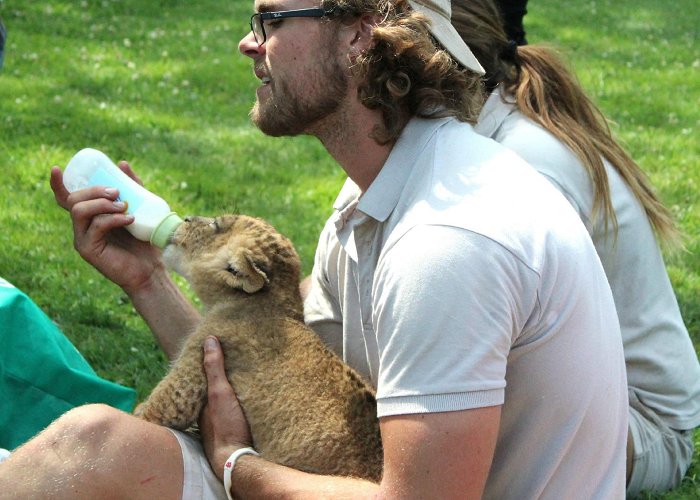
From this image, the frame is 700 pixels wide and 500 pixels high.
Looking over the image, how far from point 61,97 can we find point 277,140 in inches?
74.4

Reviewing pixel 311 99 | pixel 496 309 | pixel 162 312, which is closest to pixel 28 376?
pixel 162 312

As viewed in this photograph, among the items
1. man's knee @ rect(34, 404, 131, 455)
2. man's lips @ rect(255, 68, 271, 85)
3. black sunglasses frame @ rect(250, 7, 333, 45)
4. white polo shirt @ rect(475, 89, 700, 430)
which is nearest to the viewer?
man's knee @ rect(34, 404, 131, 455)

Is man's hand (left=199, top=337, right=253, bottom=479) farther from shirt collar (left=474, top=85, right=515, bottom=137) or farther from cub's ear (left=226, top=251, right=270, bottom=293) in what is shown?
shirt collar (left=474, top=85, right=515, bottom=137)

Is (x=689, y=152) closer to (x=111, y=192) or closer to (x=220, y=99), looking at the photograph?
(x=220, y=99)

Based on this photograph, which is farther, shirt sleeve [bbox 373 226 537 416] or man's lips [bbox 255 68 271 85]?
man's lips [bbox 255 68 271 85]

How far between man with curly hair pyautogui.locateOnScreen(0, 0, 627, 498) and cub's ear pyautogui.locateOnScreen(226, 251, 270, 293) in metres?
0.24

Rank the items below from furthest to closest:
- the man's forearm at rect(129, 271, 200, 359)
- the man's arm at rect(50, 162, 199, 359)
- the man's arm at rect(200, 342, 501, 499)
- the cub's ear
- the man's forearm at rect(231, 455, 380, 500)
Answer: the man's forearm at rect(129, 271, 200, 359)
the man's arm at rect(50, 162, 199, 359)
the cub's ear
the man's forearm at rect(231, 455, 380, 500)
the man's arm at rect(200, 342, 501, 499)

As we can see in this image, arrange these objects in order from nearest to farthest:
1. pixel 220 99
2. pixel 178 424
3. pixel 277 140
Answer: pixel 178 424, pixel 277 140, pixel 220 99

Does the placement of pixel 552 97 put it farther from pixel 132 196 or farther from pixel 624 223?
pixel 132 196

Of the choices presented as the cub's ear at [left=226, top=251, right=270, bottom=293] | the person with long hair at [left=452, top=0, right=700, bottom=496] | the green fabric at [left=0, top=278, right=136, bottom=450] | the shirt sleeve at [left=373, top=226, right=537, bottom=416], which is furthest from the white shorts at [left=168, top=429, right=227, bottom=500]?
the person with long hair at [left=452, top=0, right=700, bottom=496]

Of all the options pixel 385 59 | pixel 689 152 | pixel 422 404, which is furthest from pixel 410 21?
pixel 689 152

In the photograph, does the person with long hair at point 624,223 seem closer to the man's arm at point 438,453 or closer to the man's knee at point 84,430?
the man's arm at point 438,453

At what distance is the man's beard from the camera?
305 cm

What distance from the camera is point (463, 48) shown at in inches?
127
